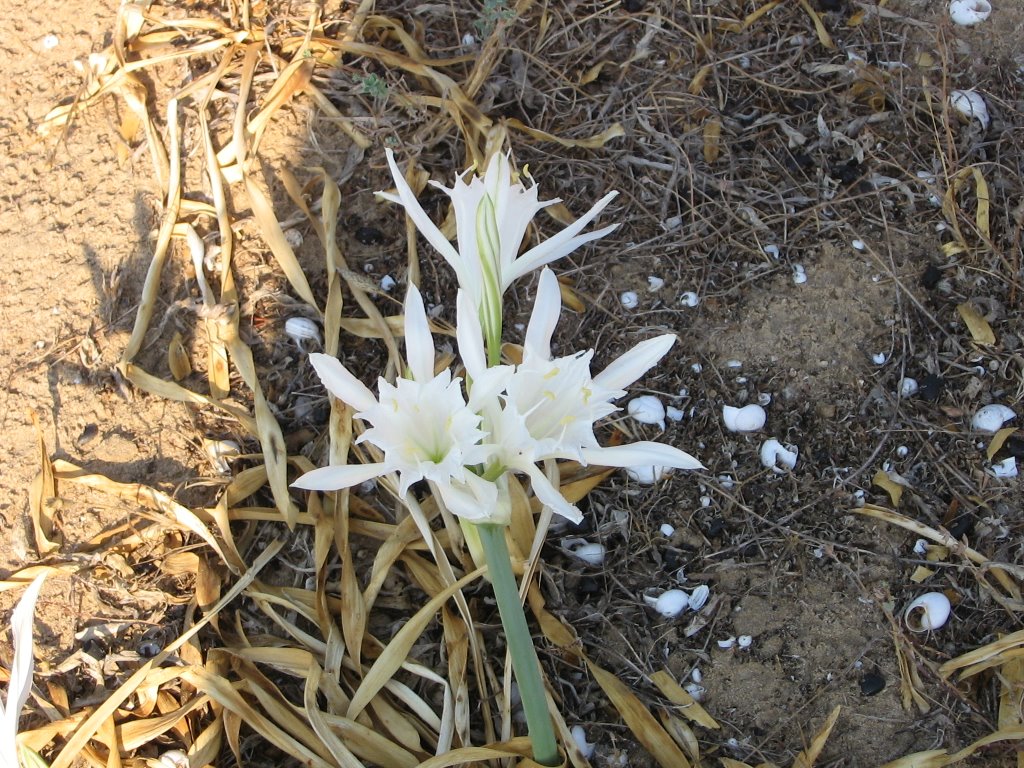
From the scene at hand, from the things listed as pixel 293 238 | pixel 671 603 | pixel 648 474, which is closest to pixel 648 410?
pixel 648 474

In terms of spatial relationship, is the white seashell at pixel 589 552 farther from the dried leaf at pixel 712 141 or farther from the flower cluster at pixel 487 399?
the dried leaf at pixel 712 141

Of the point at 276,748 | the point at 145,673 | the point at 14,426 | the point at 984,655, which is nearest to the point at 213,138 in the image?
the point at 14,426

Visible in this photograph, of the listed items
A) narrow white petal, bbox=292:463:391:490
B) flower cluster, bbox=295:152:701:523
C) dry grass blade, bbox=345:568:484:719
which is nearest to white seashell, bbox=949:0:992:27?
flower cluster, bbox=295:152:701:523

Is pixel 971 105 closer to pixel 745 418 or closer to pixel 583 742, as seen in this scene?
pixel 745 418

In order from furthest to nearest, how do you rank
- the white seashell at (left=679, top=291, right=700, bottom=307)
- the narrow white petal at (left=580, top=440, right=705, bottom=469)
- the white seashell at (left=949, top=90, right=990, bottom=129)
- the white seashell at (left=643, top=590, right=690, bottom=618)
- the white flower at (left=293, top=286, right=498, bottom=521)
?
the white seashell at (left=949, top=90, right=990, bottom=129) < the white seashell at (left=679, top=291, right=700, bottom=307) < the white seashell at (left=643, top=590, right=690, bottom=618) < the narrow white petal at (left=580, top=440, right=705, bottom=469) < the white flower at (left=293, top=286, right=498, bottom=521)

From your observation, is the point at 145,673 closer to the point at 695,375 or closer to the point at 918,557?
the point at 695,375

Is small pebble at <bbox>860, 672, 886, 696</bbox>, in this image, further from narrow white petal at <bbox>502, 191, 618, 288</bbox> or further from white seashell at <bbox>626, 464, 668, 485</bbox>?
narrow white petal at <bbox>502, 191, 618, 288</bbox>

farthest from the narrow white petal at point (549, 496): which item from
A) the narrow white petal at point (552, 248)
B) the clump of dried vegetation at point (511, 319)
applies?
the clump of dried vegetation at point (511, 319)
